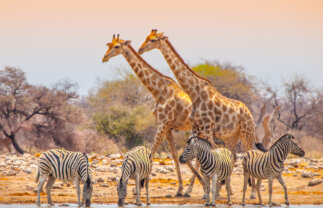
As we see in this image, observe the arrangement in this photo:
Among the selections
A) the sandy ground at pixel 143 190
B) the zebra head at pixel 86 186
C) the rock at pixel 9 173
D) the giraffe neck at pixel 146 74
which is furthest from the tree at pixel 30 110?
the zebra head at pixel 86 186

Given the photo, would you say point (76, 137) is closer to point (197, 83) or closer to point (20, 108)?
point (20, 108)

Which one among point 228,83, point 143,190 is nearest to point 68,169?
point 143,190

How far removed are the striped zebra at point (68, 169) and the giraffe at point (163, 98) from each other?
286 centimetres

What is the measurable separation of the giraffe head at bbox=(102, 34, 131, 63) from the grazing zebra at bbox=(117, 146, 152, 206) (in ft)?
10.7

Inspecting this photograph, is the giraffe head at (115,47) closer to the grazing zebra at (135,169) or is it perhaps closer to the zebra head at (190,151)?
the grazing zebra at (135,169)

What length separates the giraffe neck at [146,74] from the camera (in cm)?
1491

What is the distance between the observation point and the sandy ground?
1335cm

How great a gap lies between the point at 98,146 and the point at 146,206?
49.7 feet

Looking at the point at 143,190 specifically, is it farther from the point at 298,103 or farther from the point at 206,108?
the point at 298,103

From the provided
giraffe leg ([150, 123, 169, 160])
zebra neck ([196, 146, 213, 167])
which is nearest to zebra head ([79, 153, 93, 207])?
zebra neck ([196, 146, 213, 167])

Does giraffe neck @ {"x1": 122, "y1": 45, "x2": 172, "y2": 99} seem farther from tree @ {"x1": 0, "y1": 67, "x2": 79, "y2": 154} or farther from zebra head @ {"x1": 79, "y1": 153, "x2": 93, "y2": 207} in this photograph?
tree @ {"x1": 0, "y1": 67, "x2": 79, "y2": 154}

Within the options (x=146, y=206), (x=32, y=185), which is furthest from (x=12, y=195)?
(x=146, y=206)

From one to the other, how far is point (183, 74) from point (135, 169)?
390cm

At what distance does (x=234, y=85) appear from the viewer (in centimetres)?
3253
